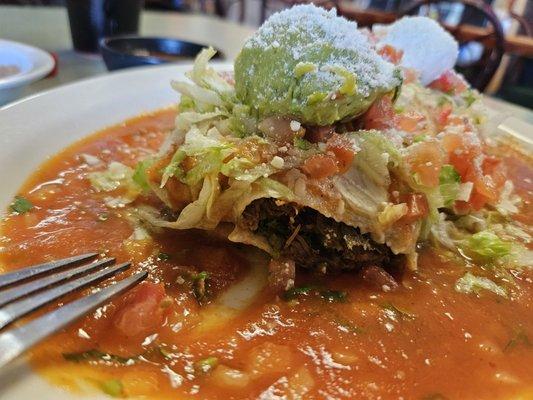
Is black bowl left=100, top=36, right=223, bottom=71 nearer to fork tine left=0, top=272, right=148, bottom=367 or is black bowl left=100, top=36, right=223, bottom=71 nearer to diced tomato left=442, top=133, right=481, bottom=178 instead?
diced tomato left=442, top=133, right=481, bottom=178

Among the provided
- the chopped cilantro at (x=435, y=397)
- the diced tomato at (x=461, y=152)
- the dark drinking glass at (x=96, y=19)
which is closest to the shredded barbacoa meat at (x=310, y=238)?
the chopped cilantro at (x=435, y=397)

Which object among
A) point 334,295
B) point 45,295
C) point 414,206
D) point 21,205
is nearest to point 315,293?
point 334,295

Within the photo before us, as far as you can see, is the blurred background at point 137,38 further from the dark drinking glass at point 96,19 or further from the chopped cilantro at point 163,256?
the chopped cilantro at point 163,256

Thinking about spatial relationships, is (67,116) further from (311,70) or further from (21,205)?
(311,70)

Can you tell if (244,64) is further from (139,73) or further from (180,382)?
(139,73)

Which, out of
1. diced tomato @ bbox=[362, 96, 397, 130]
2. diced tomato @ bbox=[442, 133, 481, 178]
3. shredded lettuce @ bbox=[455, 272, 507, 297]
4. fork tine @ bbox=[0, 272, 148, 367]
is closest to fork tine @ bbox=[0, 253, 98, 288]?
fork tine @ bbox=[0, 272, 148, 367]

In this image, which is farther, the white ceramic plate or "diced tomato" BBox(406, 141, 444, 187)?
the white ceramic plate

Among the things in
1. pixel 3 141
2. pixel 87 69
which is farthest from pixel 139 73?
pixel 3 141
